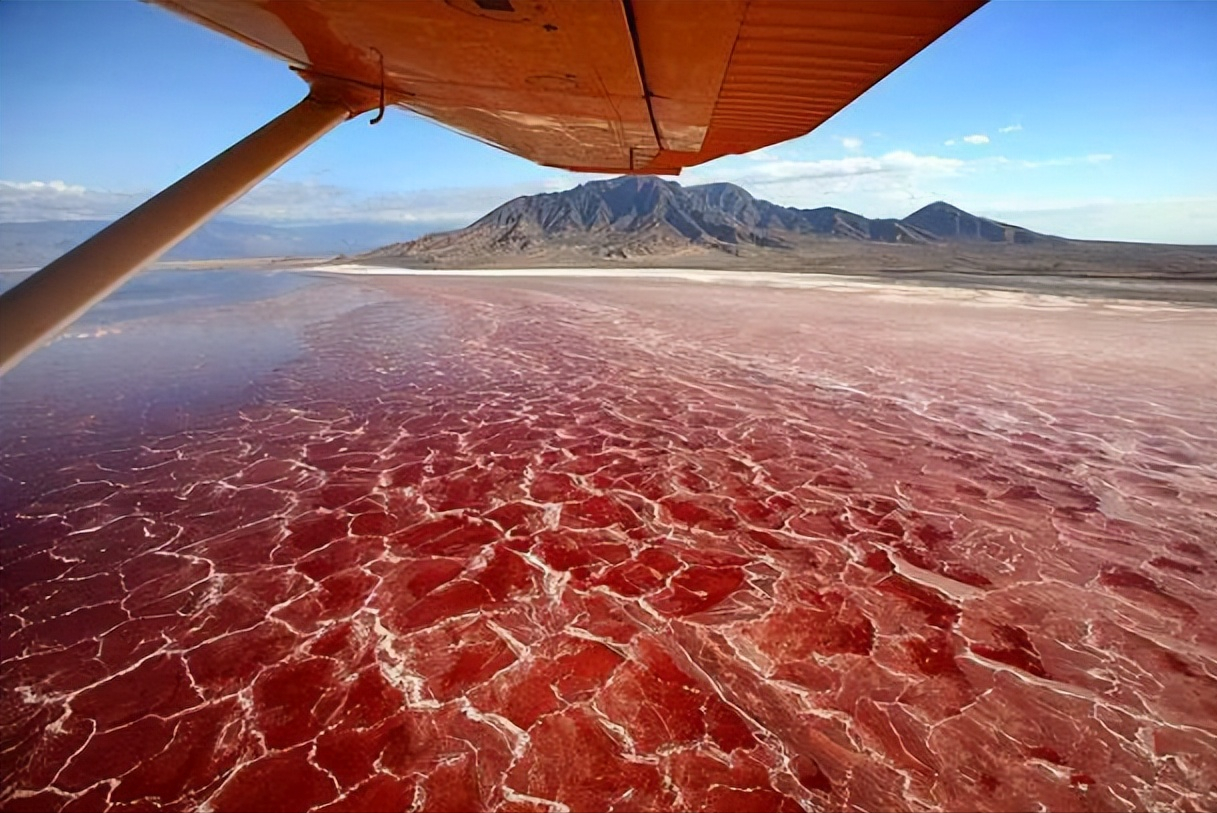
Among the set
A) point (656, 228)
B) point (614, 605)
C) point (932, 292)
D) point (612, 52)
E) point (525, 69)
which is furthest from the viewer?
point (656, 228)

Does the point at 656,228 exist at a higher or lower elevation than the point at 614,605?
higher

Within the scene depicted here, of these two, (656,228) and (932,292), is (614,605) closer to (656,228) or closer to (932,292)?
(932,292)

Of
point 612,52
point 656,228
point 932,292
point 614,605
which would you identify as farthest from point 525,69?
point 656,228

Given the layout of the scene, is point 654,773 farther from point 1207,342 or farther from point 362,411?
point 1207,342

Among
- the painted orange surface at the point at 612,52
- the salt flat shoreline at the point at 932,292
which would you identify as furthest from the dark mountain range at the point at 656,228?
the painted orange surface at the point at 612,52

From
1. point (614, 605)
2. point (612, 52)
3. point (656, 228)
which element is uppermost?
point (656, 228)

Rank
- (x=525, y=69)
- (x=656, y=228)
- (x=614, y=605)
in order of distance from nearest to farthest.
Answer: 1. (x=525, y=69)
2. (x=614, y=605)
3. (x=656, y=228)
